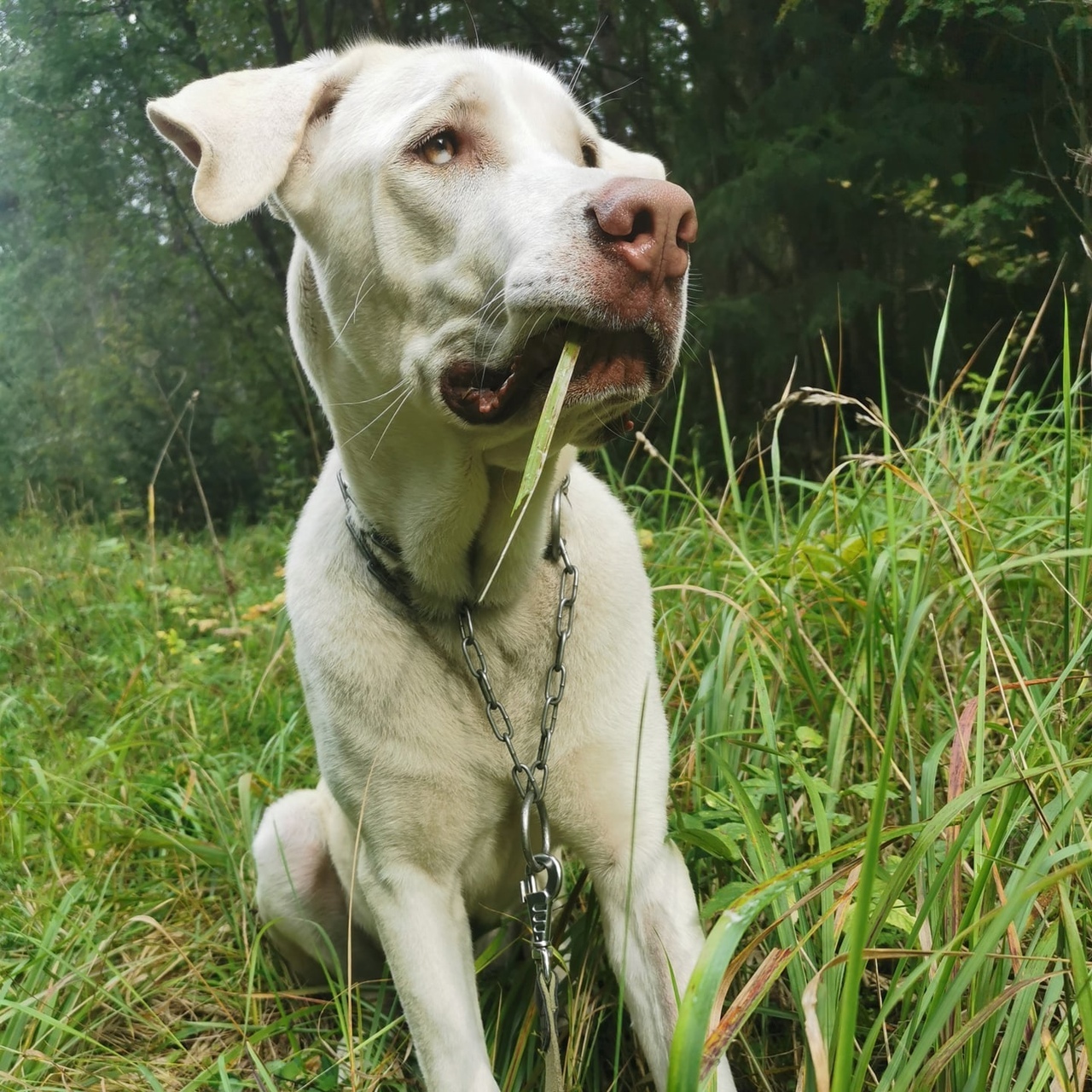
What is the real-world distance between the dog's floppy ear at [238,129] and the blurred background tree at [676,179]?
83cm

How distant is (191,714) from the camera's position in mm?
2912

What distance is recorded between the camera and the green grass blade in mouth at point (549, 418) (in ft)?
4.16

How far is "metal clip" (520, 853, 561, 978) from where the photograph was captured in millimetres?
1432

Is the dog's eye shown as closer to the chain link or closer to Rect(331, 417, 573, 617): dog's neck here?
Rect(331, 417, 573, 617): dog's neck

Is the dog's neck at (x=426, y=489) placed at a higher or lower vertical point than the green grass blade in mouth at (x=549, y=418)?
lower

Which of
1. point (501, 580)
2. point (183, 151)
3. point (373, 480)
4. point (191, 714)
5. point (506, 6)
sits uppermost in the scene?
point (506, 6)

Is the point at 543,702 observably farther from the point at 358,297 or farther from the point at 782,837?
the point at 358,297

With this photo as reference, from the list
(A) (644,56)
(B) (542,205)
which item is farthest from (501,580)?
(A) (644,56)

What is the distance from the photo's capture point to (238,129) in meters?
1.61

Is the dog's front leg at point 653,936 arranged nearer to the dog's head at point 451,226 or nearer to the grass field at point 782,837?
the grass field at point 782,837

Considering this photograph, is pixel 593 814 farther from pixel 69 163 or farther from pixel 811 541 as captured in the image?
pixel 69 163

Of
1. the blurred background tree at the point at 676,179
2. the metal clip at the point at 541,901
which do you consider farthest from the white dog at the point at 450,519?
the blurred background tree at the point at 676,179

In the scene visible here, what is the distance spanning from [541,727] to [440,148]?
0.99 metres

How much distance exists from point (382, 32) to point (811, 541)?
489 centimetres
